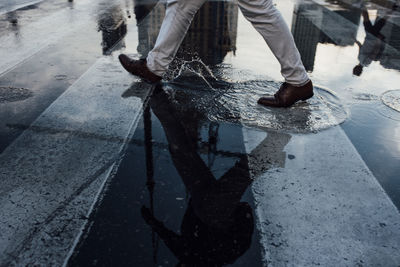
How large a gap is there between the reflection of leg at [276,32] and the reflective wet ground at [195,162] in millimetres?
334

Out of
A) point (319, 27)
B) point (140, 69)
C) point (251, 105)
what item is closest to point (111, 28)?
point (140, 69)

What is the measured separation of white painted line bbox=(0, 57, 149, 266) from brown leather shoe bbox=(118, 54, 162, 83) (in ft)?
0.58

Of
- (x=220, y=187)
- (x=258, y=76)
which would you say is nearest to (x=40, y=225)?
(x=220, y=187)

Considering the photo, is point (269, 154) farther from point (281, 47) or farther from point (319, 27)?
point (319, 27)

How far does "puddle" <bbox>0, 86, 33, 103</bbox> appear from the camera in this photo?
3.60 m

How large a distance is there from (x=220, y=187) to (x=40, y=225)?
103 cm

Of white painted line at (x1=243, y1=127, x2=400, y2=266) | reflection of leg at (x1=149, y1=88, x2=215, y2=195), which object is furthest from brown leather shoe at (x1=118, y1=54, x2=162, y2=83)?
white painted line at (x1=243, y1=127, x2=400, y2=266)

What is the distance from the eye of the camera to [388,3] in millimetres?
9727

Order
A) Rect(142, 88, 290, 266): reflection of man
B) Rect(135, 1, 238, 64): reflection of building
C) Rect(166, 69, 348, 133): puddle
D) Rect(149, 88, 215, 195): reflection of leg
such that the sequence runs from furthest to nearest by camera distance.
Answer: Rect(135, 1, 238, 64): reflection of building < Rect(166, 69, 348, 133): puddle < Rect(149, 88, 215, 195): reflection of leg < Rect(142, 88, 290, 266): reflection of man

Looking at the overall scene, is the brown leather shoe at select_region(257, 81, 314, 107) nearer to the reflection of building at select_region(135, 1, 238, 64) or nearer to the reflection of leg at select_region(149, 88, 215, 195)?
the reflection of leg at select_region(149, 88, 215, 195)

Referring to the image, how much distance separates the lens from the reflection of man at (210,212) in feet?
6.07

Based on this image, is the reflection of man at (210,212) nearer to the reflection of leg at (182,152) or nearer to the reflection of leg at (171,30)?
the reflection of leg at (182,152)

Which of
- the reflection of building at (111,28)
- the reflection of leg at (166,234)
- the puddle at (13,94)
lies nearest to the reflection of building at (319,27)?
the reflection of building at (111,28)

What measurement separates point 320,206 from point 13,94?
9.87 feet
